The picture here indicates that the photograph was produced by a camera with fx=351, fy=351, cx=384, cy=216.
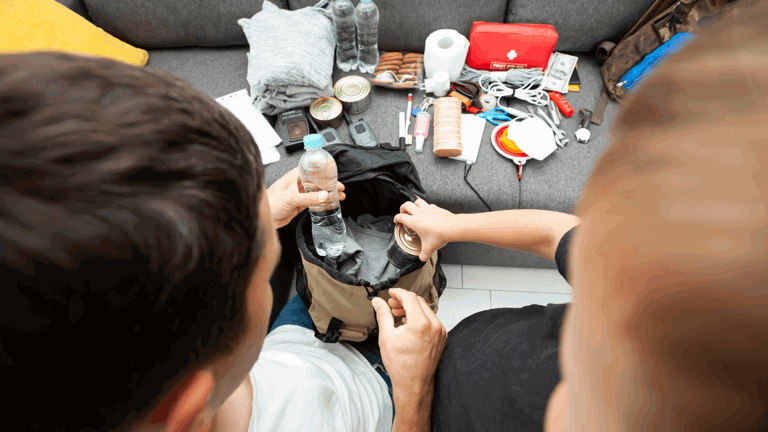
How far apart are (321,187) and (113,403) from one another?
2.81 ft

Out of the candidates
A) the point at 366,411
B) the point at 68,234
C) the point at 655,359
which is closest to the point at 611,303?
the point at 655,359

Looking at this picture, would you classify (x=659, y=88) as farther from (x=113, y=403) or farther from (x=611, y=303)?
(x=113, y=403)

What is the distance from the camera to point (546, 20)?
1479 millimetres

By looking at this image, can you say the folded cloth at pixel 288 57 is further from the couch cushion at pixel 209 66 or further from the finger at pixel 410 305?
the finger at pixel 410 305

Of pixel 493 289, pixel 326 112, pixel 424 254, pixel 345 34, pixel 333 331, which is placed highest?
pixel 345 34

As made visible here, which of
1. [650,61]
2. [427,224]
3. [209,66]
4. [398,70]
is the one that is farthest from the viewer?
[209,66]

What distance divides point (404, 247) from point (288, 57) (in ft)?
2.83

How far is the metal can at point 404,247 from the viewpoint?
3.32 ft

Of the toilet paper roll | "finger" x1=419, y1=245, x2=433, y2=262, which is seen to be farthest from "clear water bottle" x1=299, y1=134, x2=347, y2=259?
the toilet paper roll

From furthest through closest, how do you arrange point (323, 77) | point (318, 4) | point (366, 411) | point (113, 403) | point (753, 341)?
1. point (318, 4)
2. point (323, 77)
3. point (366, 411)
4. point (113, 403)
5. point (753, 341)

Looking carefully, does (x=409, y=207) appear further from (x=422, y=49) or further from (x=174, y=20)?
(x=174, y=20)

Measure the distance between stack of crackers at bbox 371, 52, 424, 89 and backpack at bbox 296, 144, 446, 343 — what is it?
0.46 metres

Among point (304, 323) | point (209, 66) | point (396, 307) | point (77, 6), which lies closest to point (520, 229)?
point (396, 307)

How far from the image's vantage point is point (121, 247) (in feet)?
0.74
